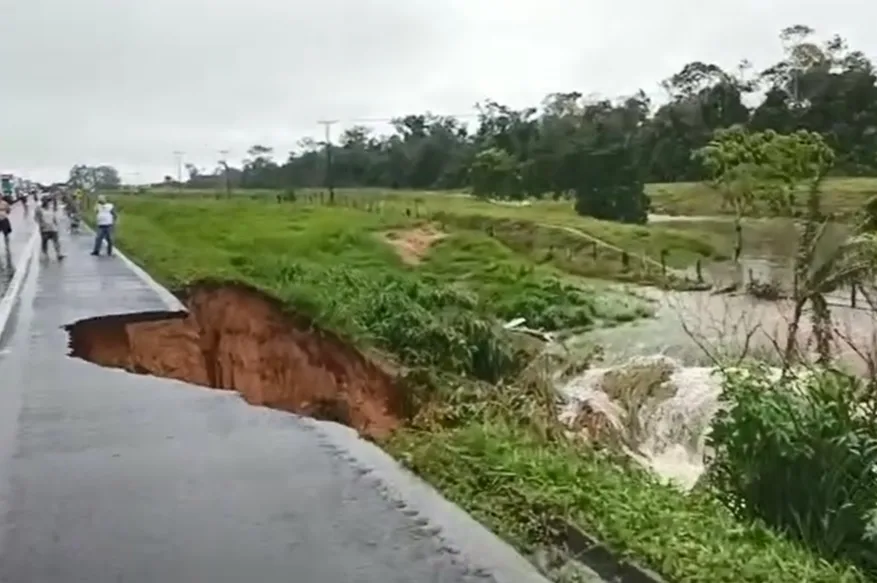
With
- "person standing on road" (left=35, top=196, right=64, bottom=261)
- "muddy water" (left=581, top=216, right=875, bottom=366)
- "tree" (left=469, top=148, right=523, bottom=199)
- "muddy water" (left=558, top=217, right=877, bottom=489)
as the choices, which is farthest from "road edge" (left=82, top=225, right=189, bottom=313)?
"tree" (left=469, top=148, right=523, bottom=199)

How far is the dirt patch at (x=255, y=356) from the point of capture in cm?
1398

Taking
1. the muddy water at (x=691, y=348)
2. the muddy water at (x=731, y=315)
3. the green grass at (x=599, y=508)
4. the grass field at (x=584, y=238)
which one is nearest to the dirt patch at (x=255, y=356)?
the muddy water at (x=691, y=348)

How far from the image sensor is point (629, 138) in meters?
56.0

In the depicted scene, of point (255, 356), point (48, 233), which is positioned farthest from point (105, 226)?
point (255, 356)

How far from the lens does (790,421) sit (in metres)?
7.09

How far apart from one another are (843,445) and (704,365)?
44.4 ft

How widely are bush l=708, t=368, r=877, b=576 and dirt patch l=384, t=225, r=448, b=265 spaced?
28285mm

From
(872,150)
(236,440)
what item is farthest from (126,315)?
(872,150)

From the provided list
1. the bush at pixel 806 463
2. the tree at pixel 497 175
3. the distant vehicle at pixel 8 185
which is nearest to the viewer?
the bush at pixel 806 463

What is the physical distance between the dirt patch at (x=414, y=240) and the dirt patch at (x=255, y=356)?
17.4 metres

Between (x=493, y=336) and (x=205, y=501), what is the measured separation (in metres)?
9.47

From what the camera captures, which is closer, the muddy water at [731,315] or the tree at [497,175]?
the muddy water at [731,315]

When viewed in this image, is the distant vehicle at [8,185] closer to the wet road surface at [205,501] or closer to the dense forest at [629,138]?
the dense forest at [629,138]

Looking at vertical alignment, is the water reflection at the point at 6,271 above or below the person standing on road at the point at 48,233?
below
